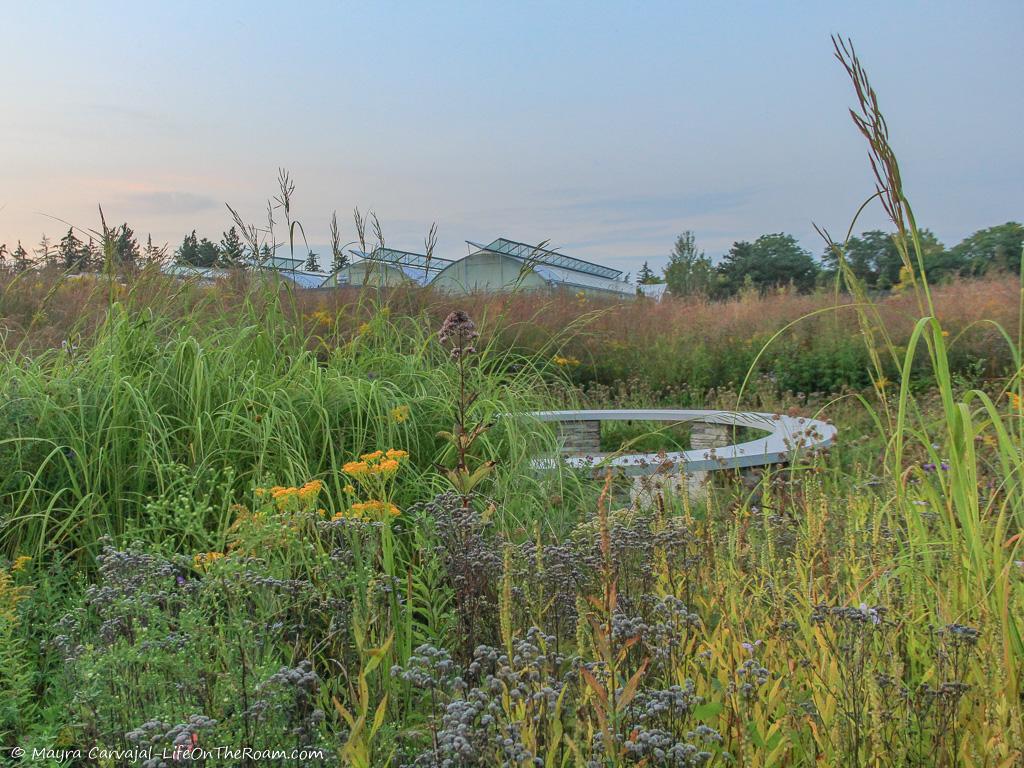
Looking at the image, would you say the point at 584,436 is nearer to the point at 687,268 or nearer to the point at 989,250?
the point at 989,250

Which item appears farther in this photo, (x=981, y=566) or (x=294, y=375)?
(x=294, y=375)

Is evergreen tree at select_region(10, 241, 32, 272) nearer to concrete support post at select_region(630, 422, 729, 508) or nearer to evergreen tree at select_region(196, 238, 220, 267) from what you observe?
evergreen tree at select_region(196, 238, 220, 267)

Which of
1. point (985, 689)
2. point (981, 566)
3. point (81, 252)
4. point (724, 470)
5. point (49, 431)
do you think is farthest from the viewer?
point (81, 252)

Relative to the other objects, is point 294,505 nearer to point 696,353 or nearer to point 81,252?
point 81,252

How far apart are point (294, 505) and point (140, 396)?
1.36 metres

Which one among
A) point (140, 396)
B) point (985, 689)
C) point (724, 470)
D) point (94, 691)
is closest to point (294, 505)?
point (94, 691)

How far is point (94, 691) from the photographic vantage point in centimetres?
165

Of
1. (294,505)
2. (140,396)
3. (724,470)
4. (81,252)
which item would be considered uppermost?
(81,252)

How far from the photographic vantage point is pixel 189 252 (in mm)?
6277

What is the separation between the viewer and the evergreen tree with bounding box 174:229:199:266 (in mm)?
5414

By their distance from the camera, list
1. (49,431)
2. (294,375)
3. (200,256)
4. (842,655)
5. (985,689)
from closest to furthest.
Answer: (985,689)
(842,655)
(49,431)
(294,375)
(200,256)

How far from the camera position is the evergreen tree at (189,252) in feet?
17.8

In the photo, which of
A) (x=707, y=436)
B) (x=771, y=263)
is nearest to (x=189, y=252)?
(x=707, y=436)

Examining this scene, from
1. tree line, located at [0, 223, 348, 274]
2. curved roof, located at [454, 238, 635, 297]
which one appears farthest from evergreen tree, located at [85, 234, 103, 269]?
curved roof, located at [454, 238, 635, 297]
